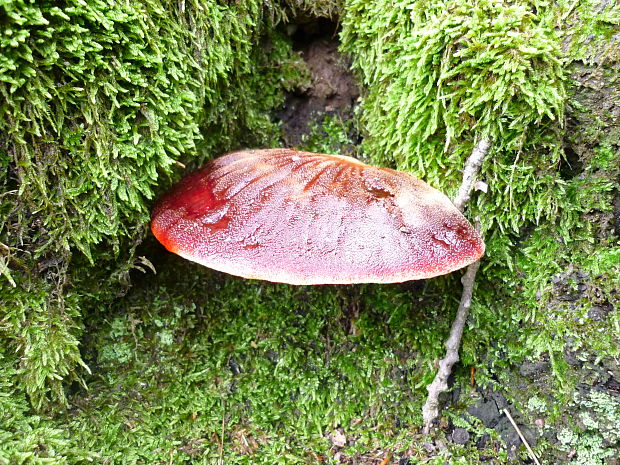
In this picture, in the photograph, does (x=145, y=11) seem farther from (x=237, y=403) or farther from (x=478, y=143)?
(x=237, y=403)

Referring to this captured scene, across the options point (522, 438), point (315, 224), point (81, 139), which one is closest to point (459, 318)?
point (522, 438)

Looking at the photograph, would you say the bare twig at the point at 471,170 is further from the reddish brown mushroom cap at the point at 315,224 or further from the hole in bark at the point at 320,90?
the hole in bark at the point at 320,90

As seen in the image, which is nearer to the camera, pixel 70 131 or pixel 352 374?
pixel 70 131

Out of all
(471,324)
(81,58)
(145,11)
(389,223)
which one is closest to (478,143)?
(389,223)

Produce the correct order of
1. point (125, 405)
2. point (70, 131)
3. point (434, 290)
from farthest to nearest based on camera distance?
point (434, 290) → point (125, 405) → point (70, 131)

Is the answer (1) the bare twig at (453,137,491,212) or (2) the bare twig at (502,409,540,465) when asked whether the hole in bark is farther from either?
(2) the bare twig at (502,409,540,465)

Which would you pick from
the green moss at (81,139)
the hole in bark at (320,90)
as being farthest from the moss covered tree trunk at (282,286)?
the hole in bark at (320,90)

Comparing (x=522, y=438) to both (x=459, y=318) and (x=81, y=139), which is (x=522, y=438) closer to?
(x=459, y=318)
